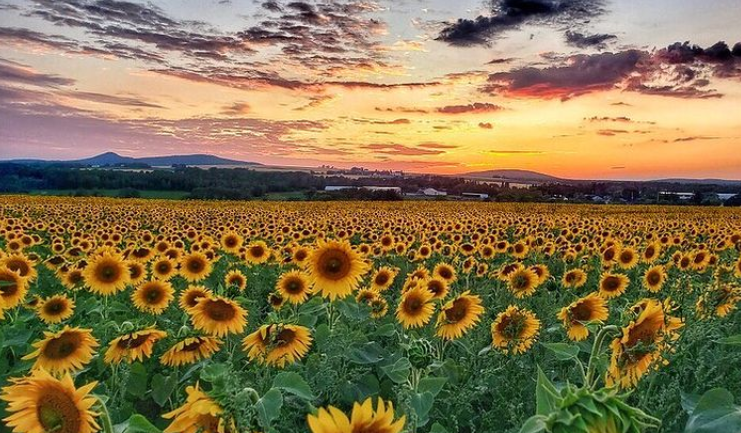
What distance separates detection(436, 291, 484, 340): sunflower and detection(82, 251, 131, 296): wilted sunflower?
11.8 feet

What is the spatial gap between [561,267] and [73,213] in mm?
18821

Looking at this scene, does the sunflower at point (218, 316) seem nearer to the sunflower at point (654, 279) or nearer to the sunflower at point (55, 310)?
the sunflower at point (55, 310)

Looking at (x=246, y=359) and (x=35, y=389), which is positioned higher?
(x=35, y=389)

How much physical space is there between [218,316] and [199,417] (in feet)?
7.70

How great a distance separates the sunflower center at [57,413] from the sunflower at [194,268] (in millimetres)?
5792

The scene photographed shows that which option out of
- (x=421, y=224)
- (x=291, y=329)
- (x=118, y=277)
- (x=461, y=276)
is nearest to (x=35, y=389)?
(x=291, y=329)

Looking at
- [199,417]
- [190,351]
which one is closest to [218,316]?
[190,351]

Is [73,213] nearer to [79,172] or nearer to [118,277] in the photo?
[118,277]

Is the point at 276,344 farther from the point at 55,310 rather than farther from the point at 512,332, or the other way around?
the point at 55,310

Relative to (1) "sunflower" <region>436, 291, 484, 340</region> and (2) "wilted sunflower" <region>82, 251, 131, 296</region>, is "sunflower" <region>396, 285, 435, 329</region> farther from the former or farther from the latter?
(2) "wilted sunflower" <region>82, 251, 131, 296</region>

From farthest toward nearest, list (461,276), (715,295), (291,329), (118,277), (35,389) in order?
1. (461,276)
2. (118,277)
3. (715,295)
4. (291,329)
5. (35,389)

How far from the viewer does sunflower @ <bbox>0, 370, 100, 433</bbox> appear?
1857 millimetres

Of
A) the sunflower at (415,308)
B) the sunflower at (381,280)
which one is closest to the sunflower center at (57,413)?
the sunflower at (415,308)

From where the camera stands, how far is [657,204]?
51156 mm
